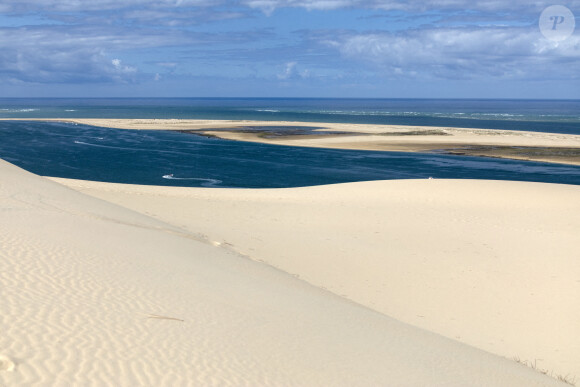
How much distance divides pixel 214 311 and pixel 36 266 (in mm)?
2732

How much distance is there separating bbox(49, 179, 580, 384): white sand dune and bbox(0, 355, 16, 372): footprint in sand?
25.6 feet

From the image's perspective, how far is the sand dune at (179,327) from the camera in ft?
19.0

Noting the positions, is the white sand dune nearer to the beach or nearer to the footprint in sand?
the beach

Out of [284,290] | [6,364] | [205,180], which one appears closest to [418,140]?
[205,180]

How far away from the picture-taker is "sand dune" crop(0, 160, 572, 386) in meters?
5.79

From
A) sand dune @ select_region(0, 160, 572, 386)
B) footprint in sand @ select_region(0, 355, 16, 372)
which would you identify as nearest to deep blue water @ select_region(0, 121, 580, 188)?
sand dune @ select_region(0, 160, 572, 386)

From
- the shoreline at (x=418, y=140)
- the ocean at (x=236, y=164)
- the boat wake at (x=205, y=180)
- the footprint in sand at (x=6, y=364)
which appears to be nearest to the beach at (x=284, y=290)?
the footprint in sand at (x=6, y=364)

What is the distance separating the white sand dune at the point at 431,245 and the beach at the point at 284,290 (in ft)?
0.21

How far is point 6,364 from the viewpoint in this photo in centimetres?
524

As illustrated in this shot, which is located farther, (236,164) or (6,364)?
(236,164)

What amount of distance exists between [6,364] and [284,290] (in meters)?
6.23

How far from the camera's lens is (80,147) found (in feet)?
166

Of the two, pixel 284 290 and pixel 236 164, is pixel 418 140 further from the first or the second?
pixel 284 290

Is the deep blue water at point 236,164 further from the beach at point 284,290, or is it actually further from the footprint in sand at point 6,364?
the footprint in sand at point 6,364
